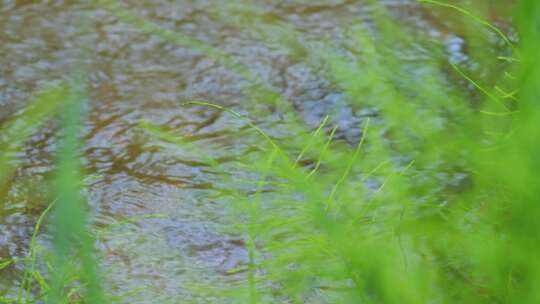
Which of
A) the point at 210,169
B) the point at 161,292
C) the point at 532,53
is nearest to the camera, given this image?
the point at 532,53

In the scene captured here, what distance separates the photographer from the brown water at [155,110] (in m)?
1.89

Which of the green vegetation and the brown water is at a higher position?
the green vegetation

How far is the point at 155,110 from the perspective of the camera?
7.69 feet

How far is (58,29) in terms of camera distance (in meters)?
2.68

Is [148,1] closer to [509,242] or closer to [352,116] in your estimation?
[352,116]

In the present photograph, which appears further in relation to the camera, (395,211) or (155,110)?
(155,110)

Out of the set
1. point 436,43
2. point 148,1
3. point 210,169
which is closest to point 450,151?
point 210,169

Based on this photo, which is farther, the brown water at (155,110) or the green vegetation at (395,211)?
the brown water at (155,110)

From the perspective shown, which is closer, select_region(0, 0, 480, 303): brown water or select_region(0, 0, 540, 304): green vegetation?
select_region(0, 0, 540, 304): green vegetation

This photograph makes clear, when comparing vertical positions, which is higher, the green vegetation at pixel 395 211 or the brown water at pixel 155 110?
the green vegetation at pixel 395 211

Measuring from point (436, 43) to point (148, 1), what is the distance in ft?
2.68

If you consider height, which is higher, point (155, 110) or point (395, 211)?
point (395, 211)

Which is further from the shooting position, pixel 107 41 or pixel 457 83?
pixel 107 41

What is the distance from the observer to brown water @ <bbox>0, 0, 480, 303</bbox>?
6.20 ft
